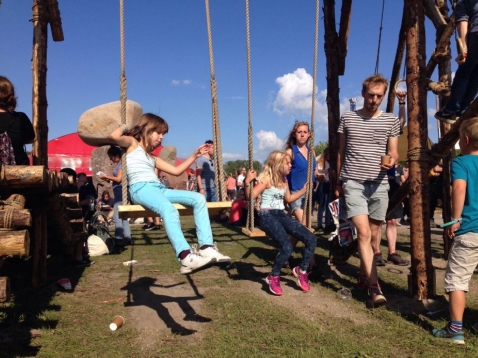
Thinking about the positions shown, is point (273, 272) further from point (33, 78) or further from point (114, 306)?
point (33, 78)

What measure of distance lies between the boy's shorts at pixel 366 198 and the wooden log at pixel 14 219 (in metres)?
2.81

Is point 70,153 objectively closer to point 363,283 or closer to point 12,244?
point 363,283

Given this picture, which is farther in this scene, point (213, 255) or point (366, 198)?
point (366, 198)

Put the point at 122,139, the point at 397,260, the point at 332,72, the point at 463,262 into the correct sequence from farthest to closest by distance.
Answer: the point at 332,72 < the point at 397,260 < the point at 122,139 < the point at 463,262

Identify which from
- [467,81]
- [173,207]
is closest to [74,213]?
[173,207]

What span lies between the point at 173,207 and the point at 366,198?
1913 millimetres

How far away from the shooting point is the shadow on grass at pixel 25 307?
11.0ft

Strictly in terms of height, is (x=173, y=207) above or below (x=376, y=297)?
above

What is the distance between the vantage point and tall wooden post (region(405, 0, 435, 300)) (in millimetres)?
4211

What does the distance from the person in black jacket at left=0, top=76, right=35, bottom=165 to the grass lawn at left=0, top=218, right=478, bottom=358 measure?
1.56m

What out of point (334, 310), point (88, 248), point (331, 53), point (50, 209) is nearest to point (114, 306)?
point (50, 209)

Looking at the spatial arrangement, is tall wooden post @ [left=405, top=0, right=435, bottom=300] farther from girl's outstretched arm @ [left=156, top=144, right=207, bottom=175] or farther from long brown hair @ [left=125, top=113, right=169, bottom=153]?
long brown hair @ [left=125, top=113, right=169, bottom=153]

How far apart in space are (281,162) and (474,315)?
240cm

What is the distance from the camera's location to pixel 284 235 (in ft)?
15.7
